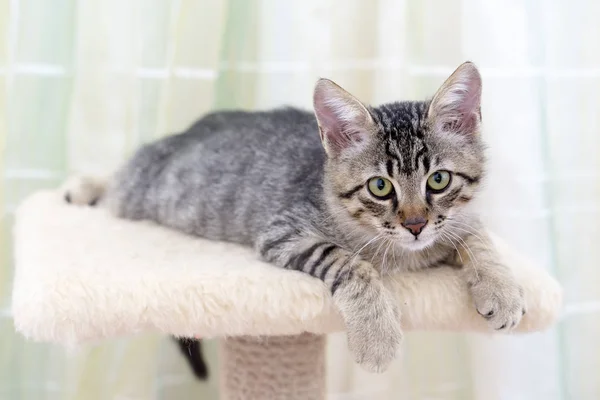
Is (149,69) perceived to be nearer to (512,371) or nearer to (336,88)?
(336,88)

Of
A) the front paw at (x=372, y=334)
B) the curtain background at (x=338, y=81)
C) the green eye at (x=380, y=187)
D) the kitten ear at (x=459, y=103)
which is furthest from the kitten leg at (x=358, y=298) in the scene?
the curtain background at (x=338, y=81)

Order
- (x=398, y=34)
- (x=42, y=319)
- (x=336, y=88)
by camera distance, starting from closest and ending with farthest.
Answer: (x=42, y=319) → (x=336, y=88) → (x=398, y=34)

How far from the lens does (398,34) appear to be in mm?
1569

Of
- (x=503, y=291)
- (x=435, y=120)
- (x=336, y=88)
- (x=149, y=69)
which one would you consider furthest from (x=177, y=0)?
(x=503, y=291)

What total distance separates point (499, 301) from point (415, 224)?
0.57 ft

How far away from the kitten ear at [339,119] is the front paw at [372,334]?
0.30 meters

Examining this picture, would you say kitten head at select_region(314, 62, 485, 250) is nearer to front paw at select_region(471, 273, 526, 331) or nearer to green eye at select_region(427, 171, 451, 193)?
green eye at select_region(427, 171, 451, 193)

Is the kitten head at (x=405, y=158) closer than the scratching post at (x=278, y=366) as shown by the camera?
Yes

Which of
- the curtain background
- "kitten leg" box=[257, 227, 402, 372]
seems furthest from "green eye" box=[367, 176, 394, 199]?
the curtain background

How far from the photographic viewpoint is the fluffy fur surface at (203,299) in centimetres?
92

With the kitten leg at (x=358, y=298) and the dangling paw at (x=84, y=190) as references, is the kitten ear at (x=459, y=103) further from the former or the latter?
the dangling paw at (x=84, y=190)

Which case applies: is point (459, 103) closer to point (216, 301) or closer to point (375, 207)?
point (375, 207)

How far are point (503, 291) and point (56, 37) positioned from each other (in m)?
1.32

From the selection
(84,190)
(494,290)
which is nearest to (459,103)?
(494,290)
